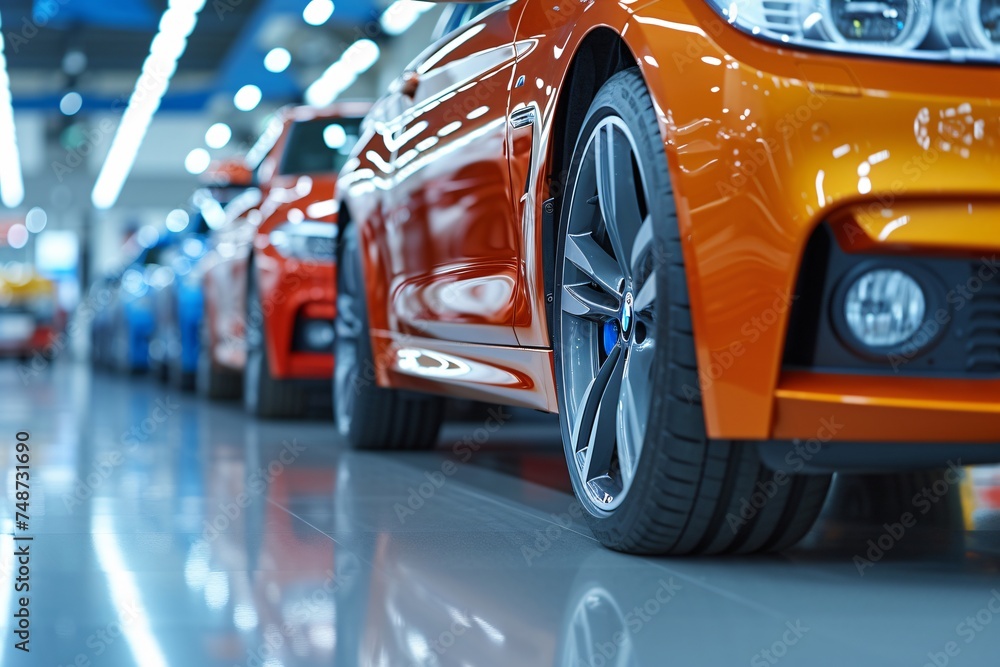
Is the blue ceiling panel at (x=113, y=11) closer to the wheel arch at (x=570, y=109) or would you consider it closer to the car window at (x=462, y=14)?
the car window at (x=462, y=14)

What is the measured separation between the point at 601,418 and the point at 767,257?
624 millimetres

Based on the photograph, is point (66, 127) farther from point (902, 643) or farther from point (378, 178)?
point (902, 643)

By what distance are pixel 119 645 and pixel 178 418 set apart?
5.56 m

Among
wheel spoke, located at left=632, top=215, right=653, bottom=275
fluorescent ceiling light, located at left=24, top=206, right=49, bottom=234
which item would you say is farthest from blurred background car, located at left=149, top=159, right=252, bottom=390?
fluorescent ceiling light, located at left=24, top=206, right=49, bottom=234

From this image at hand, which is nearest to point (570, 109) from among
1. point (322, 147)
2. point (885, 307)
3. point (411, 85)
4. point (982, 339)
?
point (885, 307)

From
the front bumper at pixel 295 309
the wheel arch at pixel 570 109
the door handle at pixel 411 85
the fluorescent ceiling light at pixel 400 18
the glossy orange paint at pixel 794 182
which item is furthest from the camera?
the fluorescent ceiling light at pixel 400 18

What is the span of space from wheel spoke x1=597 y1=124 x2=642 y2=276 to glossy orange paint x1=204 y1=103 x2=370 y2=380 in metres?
3.82

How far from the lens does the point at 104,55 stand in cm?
2277

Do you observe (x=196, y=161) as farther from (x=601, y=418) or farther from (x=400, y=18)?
(x=601, y=418)

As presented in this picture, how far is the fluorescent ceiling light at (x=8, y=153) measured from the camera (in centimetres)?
2128

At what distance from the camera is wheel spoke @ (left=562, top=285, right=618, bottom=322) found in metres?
2.71

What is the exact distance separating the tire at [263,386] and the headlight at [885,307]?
4768 mm

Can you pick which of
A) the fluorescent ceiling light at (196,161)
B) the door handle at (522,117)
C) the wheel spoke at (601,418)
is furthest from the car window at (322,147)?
the fluorescent ceiling light at (196,161)

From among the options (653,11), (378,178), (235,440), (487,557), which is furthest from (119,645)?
(235,440)
